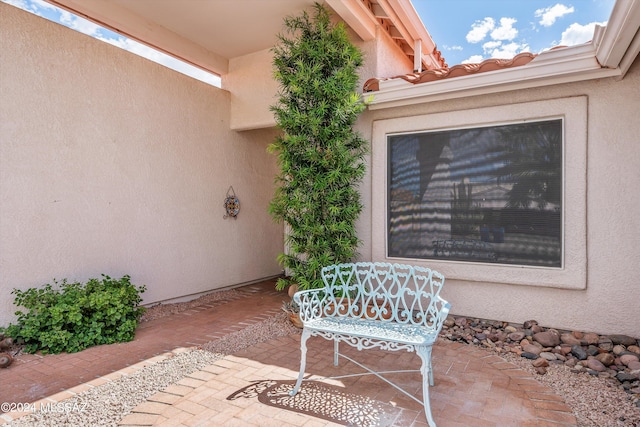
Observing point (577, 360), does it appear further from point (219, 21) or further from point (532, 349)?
point (219, 21)

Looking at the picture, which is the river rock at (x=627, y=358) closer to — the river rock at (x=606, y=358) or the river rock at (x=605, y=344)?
the river rock at (x=606, y=358)

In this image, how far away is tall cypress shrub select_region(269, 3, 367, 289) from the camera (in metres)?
5.66

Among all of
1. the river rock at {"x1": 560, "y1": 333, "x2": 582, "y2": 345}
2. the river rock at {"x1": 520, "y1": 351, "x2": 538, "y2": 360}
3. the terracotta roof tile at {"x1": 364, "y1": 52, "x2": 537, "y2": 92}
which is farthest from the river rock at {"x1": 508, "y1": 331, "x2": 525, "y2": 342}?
the terracotta roof tile at {"x1": 364, "y1": 52, "x2": 537, "y2": 92}

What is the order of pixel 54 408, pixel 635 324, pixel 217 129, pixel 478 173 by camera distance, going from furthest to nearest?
pixel 217 129, pixel 478 173, pixel 635 324, pixel 54 408

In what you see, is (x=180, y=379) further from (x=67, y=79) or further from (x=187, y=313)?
(x=67, y=79)

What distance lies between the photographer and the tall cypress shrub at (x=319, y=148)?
5.66 metres

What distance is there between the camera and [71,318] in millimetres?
4738

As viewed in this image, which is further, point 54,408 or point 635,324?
point 635,324

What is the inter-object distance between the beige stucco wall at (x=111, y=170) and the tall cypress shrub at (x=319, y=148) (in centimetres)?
245

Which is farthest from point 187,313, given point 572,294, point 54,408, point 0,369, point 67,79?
point 572,294

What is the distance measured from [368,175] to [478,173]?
5.89 feet

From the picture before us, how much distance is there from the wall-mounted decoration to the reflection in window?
12.6 ft

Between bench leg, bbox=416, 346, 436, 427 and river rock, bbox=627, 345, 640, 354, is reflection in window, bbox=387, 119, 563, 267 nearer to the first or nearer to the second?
river rock, bbox=627, 345, 640, 354

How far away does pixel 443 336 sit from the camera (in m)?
5.25
